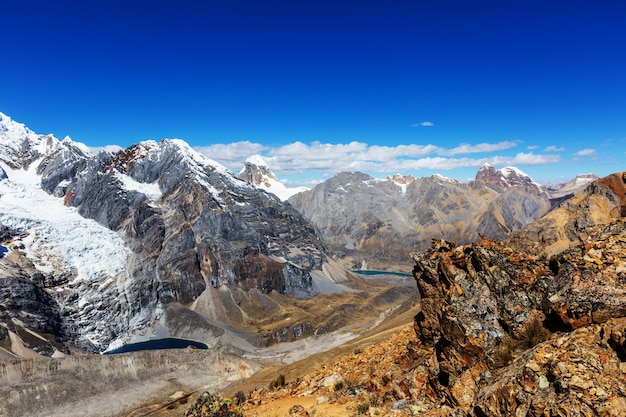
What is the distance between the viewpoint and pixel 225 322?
174 meters

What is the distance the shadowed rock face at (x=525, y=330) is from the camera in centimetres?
1053

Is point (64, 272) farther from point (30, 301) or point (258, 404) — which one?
point (258, 404)

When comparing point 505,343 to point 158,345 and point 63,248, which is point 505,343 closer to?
point 158,345

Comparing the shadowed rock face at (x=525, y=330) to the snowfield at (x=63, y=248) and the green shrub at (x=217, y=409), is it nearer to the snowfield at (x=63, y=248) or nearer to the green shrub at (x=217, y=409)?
the green shrub at (x=217, y=409)

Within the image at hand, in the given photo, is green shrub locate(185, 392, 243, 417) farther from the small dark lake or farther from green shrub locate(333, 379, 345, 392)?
the small dark lake

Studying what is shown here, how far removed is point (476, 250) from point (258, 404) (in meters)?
16.5

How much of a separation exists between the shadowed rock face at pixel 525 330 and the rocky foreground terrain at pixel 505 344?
3 centimetres

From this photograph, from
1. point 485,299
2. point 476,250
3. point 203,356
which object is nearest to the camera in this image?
point 485,299

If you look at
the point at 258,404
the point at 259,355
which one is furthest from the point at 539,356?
the point at 259,355

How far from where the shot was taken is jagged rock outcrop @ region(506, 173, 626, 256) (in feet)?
193

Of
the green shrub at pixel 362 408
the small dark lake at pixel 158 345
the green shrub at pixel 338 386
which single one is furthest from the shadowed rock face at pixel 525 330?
the small dark lake at pixel 158 345

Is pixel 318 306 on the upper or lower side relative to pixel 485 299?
lower

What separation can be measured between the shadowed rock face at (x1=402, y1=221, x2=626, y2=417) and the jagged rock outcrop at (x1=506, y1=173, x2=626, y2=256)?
44047 millimetres

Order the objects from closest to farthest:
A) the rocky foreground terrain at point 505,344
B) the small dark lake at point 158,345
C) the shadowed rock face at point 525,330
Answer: the shadowed rock face at point 525,330 < the rocky foreground terrain at point 505,344 < the small dark lake at point 158,345
